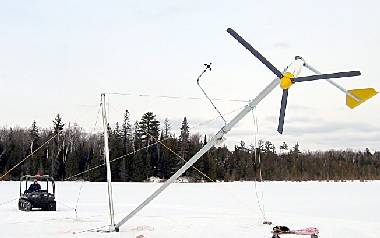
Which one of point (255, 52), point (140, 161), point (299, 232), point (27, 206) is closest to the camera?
point (255, 52)

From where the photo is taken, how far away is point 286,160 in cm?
10594

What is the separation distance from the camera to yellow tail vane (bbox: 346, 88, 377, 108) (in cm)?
881

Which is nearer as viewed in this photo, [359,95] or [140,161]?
[359,95]

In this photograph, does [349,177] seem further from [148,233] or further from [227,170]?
[148,233]

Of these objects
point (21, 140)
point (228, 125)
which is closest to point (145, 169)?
point (21, 140)

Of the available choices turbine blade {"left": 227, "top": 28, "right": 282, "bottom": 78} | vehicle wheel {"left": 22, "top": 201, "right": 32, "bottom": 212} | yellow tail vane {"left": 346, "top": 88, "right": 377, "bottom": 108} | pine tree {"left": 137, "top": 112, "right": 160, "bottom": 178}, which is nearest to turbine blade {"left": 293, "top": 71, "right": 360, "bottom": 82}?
turbine blade {"left": 227, "top": 28, "right": 282, "bottom": 78}

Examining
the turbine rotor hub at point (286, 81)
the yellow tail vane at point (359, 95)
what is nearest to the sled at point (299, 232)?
the yellow tail vane at point (359, 95)

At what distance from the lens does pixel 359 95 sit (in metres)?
9.05

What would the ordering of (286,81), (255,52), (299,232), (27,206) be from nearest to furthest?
(286,81), (255,52), (299,232), (27,206)

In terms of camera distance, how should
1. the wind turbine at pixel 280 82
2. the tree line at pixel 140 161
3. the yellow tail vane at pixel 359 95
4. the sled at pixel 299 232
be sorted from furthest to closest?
the tree line at pixel 140 161
the sled at pixel 299 232
the yellow tail vane at pixel 359 95
the wind turbine at pixel 280 82

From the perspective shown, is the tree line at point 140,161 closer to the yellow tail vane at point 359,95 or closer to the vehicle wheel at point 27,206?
the vehicle wheel at point 27,206

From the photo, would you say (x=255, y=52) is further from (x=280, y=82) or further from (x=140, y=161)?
(x=140, y=161)

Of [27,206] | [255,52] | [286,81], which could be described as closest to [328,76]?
[286,81]

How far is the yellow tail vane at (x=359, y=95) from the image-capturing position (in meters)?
8.81
